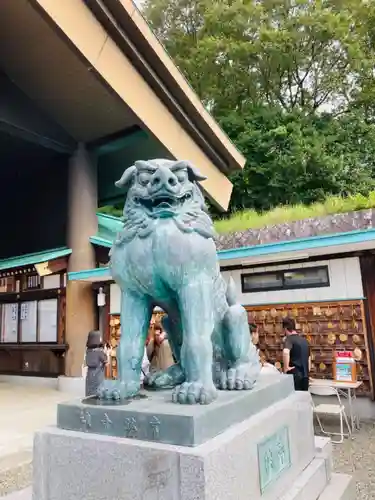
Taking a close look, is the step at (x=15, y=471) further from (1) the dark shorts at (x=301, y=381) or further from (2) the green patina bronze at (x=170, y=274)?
(1) the dark shorts at (x=301, y=381)

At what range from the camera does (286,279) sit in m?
6.30

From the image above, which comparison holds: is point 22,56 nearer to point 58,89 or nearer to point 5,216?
point 58,89

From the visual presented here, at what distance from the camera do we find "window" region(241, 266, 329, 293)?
19.9 feet

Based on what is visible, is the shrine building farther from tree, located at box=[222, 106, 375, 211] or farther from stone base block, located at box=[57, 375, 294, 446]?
tree, located at box=[222, 106, 375, 211]

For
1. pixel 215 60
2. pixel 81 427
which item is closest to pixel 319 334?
pixel 81 427

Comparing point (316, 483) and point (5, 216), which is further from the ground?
point (5, 216)

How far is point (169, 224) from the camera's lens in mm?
2086

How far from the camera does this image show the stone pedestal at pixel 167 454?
1.61 metres

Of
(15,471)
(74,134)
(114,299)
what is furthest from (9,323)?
(15,471)

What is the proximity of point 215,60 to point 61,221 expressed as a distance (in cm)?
1003

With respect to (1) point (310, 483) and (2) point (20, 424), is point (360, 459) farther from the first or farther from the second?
(2) point (20, 424)

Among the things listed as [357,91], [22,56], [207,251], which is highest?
[357,91]

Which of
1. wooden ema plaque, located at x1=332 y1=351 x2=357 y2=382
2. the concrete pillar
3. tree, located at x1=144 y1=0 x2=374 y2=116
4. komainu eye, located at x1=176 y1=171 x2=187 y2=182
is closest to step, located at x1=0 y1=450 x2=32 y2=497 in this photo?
komainu eye, located at x1=176 y1=171 x2=187 y2=182

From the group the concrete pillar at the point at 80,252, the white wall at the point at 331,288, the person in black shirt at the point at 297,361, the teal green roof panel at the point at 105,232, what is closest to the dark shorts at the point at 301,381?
the person in black shirt at the point at 297,361
